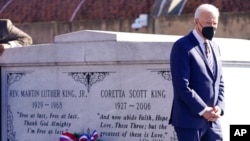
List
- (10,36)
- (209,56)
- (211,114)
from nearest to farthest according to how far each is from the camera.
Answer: (211,114) → (209,56) → (10,36)

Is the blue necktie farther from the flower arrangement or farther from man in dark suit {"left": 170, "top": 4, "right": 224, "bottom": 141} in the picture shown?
the flower arrangement

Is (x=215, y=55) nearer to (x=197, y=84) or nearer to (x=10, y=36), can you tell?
(x=197, y=84)

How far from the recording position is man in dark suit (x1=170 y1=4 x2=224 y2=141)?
18.3ft

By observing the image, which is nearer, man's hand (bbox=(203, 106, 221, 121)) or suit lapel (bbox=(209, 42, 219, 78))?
man's hand (bbox=(203, 106, 221, 121))

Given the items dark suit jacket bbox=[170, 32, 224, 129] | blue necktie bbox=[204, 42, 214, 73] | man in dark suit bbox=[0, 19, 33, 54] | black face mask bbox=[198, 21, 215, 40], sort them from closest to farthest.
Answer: dark suit jacket bbox=[170, 32, 224, 129]
black face mask bbox=[198, 21, 215, 40]
blue necktie bbox=[204, 42, 214, 73]
man in dark suit bbox=[0, 19, 33, 54]

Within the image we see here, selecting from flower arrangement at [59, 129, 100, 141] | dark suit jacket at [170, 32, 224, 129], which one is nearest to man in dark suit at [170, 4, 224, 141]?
dark suit jacket at [170, 32, 224, 129]

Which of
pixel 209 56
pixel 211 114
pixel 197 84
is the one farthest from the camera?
pixel 209 56

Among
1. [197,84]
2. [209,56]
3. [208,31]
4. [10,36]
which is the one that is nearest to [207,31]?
[208,31]

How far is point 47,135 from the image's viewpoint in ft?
25.9

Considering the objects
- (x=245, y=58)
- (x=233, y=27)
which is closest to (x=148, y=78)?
(x=245, y=58)

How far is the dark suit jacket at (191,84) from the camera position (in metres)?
5.55

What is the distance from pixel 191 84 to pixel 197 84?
5 centimetres

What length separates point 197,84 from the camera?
5.67m

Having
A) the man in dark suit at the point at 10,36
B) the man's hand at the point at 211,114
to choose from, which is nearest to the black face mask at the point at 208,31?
the man's hand at the point at 211,114
